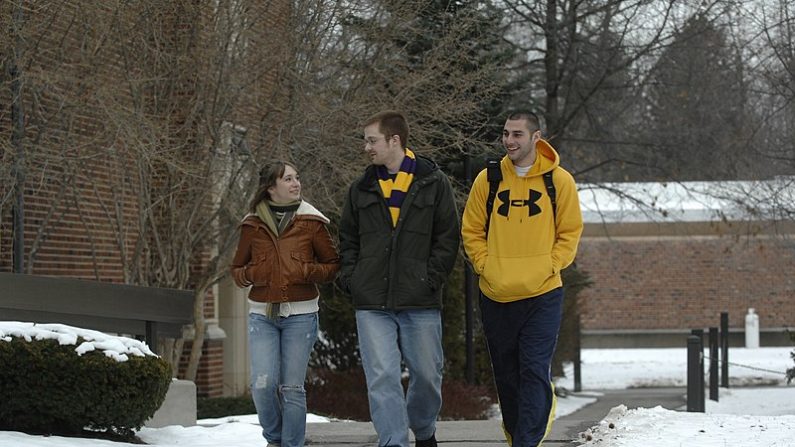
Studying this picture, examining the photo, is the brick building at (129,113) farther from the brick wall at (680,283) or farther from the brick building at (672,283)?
the brick wall at (680,283)

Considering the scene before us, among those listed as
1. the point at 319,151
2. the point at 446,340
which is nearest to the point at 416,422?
the point at 319,151

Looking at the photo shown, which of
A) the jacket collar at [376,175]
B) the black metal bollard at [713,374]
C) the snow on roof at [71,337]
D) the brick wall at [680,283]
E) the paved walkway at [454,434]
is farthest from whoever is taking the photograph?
the brick wall at [680,283]

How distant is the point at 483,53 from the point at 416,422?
37.4 ft

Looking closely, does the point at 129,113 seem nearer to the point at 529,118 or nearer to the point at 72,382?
the point at 72,382

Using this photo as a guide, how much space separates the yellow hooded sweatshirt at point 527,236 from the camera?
739 centimetres

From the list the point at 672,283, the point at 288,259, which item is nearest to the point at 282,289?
the point at 288,259

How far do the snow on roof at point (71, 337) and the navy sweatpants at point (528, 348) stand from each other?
237 centimetres

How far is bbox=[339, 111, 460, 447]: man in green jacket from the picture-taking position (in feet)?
24.4

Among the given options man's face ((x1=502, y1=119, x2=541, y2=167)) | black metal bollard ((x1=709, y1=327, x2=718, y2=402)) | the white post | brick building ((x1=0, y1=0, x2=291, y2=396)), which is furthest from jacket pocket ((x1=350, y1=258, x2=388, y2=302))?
the white post

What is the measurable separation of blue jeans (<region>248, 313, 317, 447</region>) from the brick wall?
106 feet

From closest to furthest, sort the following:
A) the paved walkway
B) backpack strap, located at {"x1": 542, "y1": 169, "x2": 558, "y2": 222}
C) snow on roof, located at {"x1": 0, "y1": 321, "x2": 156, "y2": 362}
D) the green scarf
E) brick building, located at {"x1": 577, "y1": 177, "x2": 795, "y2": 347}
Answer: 1. backpack strap, located at {"x1": 542, "y1": 169, "x2": 558, "y2": 222}
2. the green scarf
3. snow on roof, located at {"x1": 0, "y1": 321, "x2": 156, "y2": 362}
4. the paved walkway
5. brick building, located at {"x1": 577, "y1": 177, "x2": 795, "y2": 347}

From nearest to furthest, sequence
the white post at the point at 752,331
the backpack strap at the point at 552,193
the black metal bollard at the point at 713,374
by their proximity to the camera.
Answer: the backpack strap at the point at 552,193
the black metal bollard at the point at 713,374
the white post at the point at 752,331

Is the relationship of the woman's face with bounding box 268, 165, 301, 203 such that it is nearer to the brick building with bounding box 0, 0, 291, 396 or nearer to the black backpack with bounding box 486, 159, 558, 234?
the black backpack with bounding box 486, 159, 558, 234

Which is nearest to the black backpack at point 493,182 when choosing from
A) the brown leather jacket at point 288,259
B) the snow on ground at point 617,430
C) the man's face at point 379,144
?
the man's face at point 379,144
